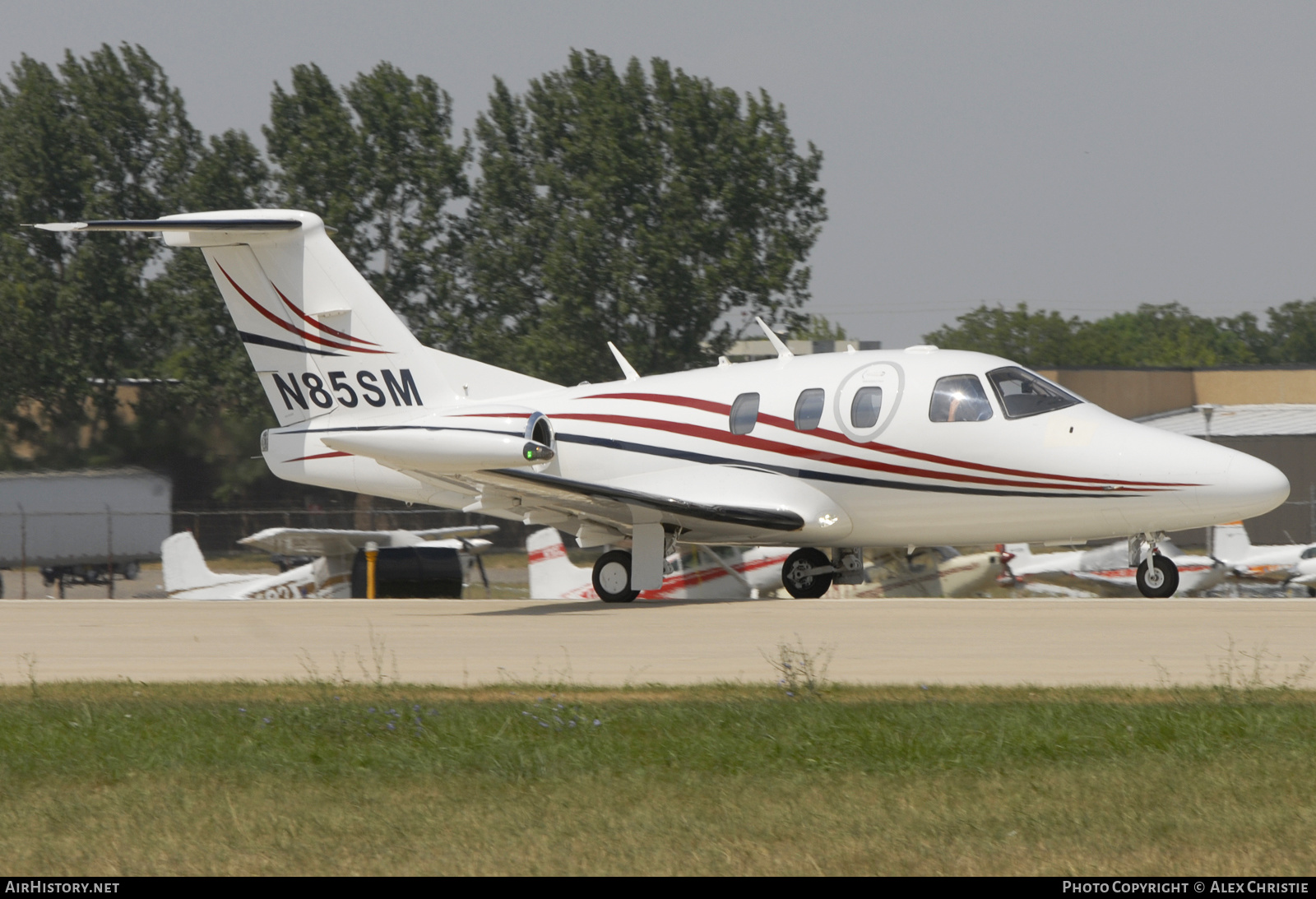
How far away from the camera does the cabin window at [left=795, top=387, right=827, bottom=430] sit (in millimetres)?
18734

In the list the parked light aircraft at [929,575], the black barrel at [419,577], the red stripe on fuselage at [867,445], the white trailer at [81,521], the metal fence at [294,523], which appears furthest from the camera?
the metal fence at [294,523]

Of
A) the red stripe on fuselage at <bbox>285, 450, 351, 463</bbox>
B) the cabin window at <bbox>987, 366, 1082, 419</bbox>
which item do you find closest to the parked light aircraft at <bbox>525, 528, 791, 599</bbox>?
the red stripe on fuselage at <bbox>285, 450, 351, 463</bbox>

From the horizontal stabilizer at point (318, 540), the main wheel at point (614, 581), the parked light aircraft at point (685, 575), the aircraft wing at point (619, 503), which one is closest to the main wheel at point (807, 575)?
the aircraft wing at point (619, 503)

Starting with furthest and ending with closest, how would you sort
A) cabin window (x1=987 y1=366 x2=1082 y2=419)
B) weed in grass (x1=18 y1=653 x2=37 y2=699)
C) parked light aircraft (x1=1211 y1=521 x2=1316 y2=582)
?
parked light aircraft (x1=1211 y1=521 x2=1316 y2=582) → cabin window (x1=987 y1=366 x2=1082 y2=419) → weed in grass (x1=18 y1=653 x2=37 y2=699)

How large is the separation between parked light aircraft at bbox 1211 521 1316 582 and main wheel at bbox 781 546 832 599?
10007 mm

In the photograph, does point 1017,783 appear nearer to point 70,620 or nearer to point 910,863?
point 910,863

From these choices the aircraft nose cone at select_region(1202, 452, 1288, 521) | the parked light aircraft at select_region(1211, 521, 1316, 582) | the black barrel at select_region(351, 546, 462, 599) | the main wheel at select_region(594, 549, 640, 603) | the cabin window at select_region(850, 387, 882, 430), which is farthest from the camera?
the parked light aircraft at select_region(1211, 521, 1316, 582)

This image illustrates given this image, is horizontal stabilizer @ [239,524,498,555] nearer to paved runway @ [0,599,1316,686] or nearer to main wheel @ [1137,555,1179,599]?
paved runway @ [0,599,1316,686]

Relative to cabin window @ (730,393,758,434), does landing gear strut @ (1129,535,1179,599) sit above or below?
below

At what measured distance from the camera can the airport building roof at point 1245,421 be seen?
166 ft

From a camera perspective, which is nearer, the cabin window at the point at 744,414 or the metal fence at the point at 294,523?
the cabin window at the point at 744,414

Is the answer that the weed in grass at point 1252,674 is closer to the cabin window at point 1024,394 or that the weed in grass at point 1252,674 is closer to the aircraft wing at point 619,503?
the cabin window at point 1024,394

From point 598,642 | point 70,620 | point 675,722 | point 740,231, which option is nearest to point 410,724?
point 675,722

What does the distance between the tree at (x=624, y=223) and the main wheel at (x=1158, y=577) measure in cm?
4208
